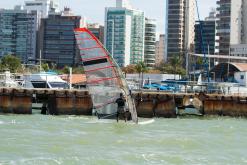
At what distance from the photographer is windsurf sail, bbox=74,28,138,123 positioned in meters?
36.6

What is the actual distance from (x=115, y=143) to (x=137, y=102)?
1948 centimetres

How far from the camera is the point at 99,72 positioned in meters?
37.0

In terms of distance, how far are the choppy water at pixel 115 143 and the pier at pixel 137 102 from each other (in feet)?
21.8

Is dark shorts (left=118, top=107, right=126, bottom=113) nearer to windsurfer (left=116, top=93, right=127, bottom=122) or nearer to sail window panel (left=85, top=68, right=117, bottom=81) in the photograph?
windsurfer (left=116, top=93, right=127, bottom=122)

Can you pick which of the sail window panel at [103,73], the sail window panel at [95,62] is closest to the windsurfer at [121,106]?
the sail window panel at [103,73]

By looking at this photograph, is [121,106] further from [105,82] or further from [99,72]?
[99,72]

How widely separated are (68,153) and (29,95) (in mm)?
22820

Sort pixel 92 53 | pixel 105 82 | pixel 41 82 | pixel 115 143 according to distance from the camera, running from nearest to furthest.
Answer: pixel 115 143, pixel 92 53, pixel 105 82, pixel 41 82

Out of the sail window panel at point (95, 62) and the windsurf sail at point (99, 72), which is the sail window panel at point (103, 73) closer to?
the windsurf sail at point (99, 72)

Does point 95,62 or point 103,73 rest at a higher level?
point 95,62

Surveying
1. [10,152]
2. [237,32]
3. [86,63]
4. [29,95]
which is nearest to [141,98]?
[29,95]

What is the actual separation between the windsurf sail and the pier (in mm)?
9817

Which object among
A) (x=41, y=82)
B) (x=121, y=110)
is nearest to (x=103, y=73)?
(x=121, y=110)

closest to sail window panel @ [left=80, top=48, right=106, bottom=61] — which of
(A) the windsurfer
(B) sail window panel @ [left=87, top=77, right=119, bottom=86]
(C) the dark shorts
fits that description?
(B) sail window panel @ [left=87, top=77, right=119, bottom=86]
